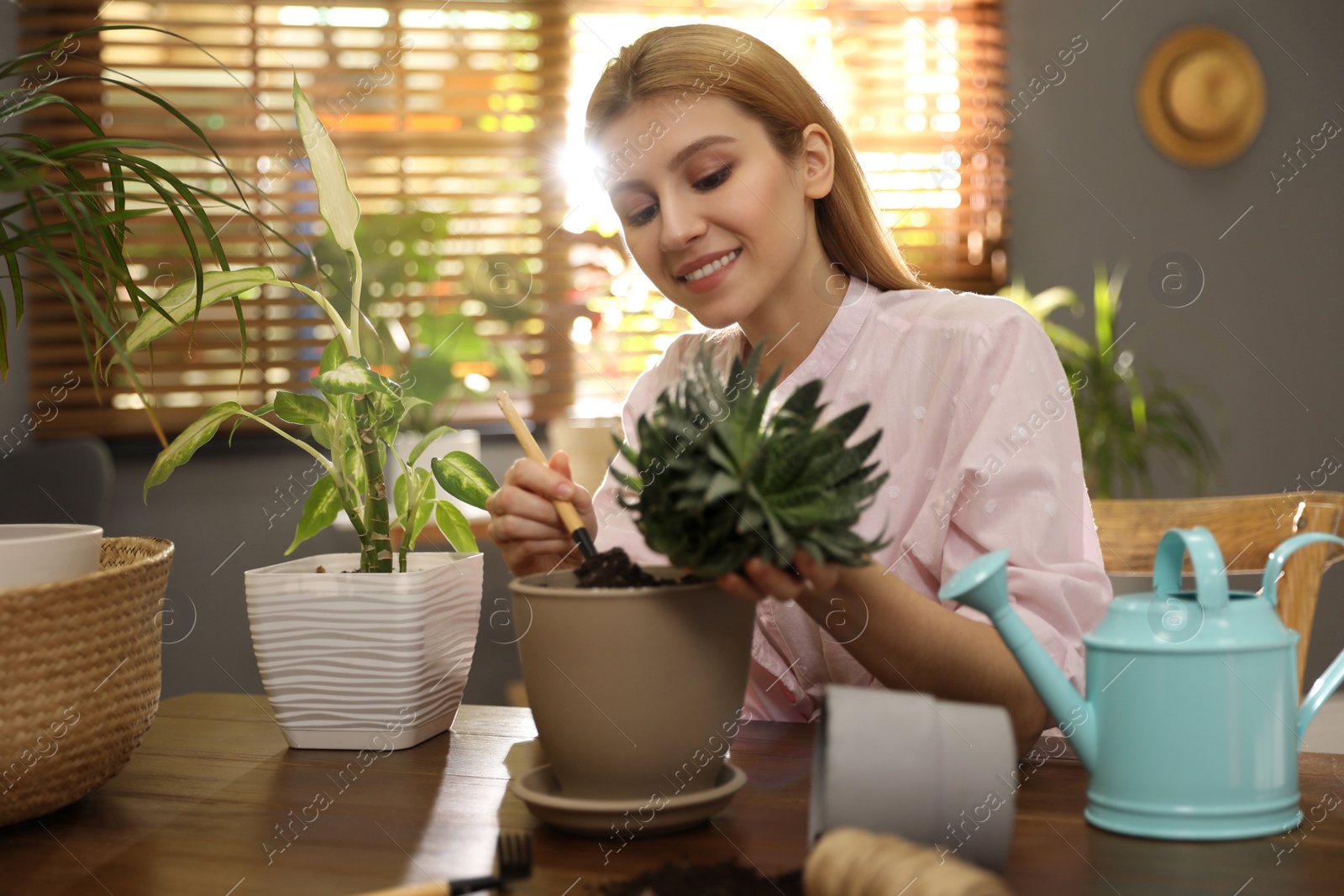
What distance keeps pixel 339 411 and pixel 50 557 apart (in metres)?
0.24

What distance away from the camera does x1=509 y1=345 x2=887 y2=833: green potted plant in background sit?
0.56 meters

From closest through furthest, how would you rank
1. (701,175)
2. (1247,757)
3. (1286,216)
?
(1247,757), (701,175), (1286,216)

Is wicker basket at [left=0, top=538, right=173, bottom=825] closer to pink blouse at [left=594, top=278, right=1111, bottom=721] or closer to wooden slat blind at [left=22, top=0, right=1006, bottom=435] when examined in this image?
pink blouse at [left=594, top=278, right=1111, bottom=721]

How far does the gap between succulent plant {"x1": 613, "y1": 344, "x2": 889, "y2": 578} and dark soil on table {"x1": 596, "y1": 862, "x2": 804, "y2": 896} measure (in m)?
0.15

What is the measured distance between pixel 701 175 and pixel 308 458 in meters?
2.09

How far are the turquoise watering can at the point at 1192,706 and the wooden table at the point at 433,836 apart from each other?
1 cm

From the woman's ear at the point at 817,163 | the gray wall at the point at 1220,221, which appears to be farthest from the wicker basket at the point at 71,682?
the gray wall at the point at 1220,221

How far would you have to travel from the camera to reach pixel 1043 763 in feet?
2.57

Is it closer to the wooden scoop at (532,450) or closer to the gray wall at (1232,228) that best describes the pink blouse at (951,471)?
the wooden scoop at (532,450)

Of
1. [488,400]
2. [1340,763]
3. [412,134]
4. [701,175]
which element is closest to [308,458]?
[488,400]

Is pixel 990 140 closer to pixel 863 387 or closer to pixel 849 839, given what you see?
pixel 863 387

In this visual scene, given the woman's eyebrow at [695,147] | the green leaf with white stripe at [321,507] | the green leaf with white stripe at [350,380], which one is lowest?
the green leaf with white stripe at [321,507]

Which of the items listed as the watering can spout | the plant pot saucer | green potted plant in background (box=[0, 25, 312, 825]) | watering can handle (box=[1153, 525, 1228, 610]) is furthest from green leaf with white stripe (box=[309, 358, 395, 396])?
watering can handle (box=[1153, 525, 1228, 610])

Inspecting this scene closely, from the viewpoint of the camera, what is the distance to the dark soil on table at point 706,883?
0.51 meters
